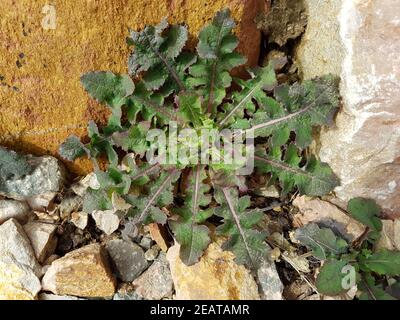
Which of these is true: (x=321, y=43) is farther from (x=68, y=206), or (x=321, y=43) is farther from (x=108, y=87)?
(x=68, y=206)

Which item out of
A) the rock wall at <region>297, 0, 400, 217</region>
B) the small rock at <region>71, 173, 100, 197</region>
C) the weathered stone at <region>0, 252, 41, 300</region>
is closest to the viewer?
the rock wall at <region>297, 0, 400, 217</region>

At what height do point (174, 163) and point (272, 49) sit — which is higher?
point (272, 49)

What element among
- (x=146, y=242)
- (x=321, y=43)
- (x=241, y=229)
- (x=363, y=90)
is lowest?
(x=146, y=242)

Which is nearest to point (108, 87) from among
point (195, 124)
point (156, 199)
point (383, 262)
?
point (195, 124)

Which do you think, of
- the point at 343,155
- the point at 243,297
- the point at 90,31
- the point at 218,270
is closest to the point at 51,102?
the point at 90,31

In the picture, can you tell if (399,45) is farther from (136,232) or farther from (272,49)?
(136,232)

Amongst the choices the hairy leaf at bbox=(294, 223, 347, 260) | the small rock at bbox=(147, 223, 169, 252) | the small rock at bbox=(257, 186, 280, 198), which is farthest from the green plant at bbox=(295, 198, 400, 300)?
the small rock at bbox=(147, 223, 169, 252)

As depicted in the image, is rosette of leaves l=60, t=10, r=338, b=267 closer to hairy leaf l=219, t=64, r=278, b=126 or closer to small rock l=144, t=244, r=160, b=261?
hairy leaf l=219, t=64, r=278, b=126
